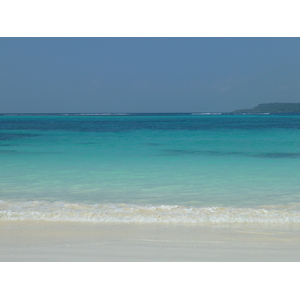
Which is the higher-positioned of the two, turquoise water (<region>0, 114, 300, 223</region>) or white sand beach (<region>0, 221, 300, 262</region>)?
turquoise water (<region>0, 114, 300, 223</region>)

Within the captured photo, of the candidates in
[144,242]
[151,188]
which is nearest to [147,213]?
[144,242]

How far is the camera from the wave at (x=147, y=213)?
498 centimetres

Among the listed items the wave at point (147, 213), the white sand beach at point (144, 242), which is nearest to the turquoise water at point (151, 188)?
the wave at point (147, 213)

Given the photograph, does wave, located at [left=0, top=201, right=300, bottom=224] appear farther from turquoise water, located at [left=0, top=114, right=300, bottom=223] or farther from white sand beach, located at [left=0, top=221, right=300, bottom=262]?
white sand beach, located at [left=0, top=221, right=300, bottom=262]

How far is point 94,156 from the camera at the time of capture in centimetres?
1245

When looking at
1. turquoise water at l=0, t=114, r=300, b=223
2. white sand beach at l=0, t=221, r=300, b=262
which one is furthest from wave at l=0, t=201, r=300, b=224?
white sand beach at l=0, t=221, r=300, b=262

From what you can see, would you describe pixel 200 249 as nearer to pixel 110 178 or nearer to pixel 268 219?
pixel 268 219

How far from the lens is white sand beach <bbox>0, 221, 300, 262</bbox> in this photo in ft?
11.9

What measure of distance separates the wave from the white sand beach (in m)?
0.22

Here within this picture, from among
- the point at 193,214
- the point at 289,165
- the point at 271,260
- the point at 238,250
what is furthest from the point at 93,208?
the point at 289,165

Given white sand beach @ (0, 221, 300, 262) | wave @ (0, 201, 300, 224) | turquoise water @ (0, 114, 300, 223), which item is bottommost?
white sand beach @ (0, 221, 300, 262)

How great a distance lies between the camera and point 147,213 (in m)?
5.25

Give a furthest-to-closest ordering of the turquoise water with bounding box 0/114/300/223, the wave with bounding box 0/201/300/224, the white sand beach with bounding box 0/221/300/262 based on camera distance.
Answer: the turquoise water with bounding box 0/114/300/223
the wave with bounding box 0/201/300/224
the white sand beach with bounding box 0/221/300/262
